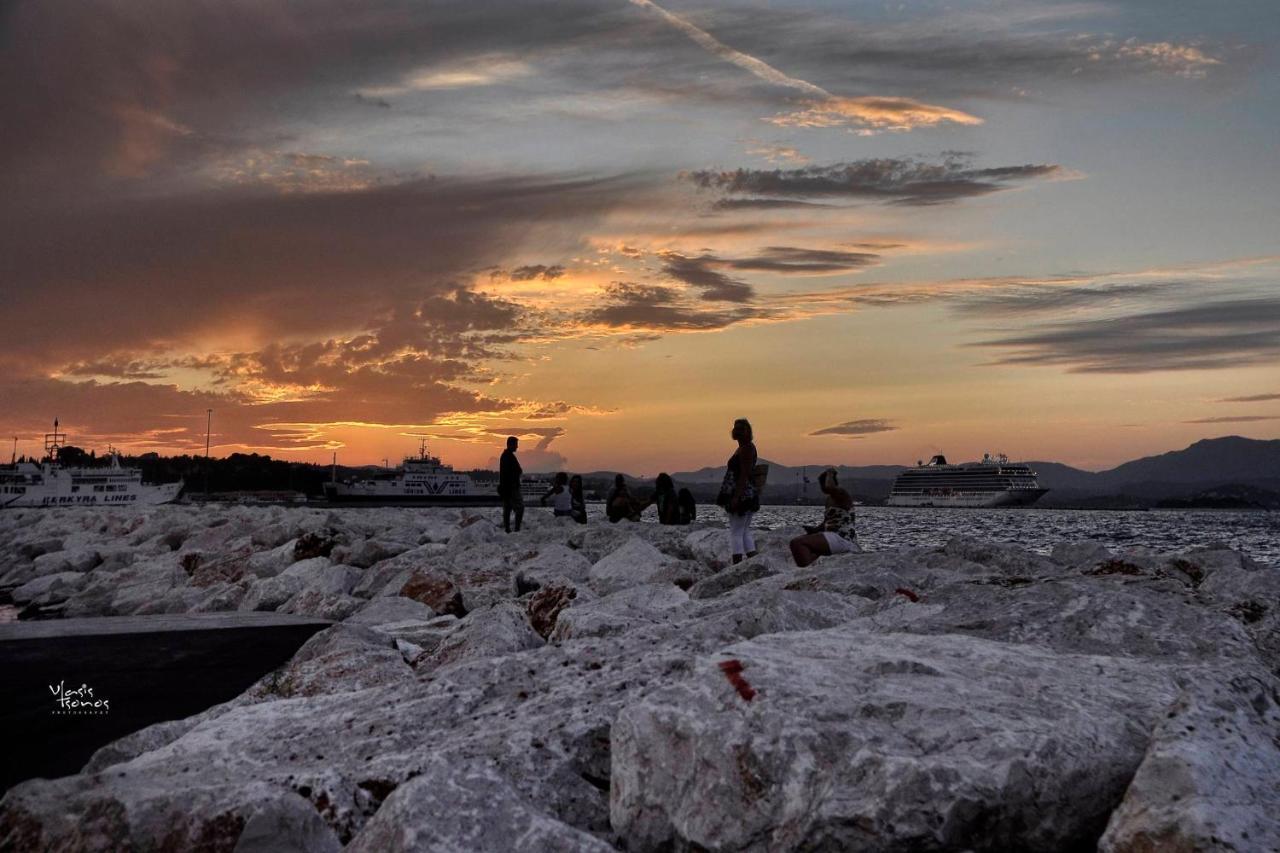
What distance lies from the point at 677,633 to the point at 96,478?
245ft

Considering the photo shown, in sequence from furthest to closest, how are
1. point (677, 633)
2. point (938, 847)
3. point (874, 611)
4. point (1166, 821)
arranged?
point (874, 611) → point (677, 633) → point (938, 847) → point (1166, 821)

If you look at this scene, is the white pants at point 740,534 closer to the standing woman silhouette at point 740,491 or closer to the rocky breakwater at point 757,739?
the standing woman silhouette at point 740,491

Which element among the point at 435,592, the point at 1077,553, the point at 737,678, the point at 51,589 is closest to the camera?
the point at 737,678

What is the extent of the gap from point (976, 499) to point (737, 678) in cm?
12523

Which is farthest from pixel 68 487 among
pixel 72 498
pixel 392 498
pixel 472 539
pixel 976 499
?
pixel 976 499

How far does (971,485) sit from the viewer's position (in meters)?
123

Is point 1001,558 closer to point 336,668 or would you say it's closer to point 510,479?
point 336,668

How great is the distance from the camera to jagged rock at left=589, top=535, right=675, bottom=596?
925cm

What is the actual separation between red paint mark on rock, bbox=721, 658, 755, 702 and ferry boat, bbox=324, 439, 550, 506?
3357 inches

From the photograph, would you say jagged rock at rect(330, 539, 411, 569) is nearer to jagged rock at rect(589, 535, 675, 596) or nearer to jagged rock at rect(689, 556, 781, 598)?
jagged rock at rect(589, 535, 675, 596)

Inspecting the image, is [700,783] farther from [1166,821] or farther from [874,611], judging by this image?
[874,611]

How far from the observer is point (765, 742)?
10.2ft

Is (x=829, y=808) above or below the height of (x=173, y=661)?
above

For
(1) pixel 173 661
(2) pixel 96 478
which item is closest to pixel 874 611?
(1) pixel 173 661
